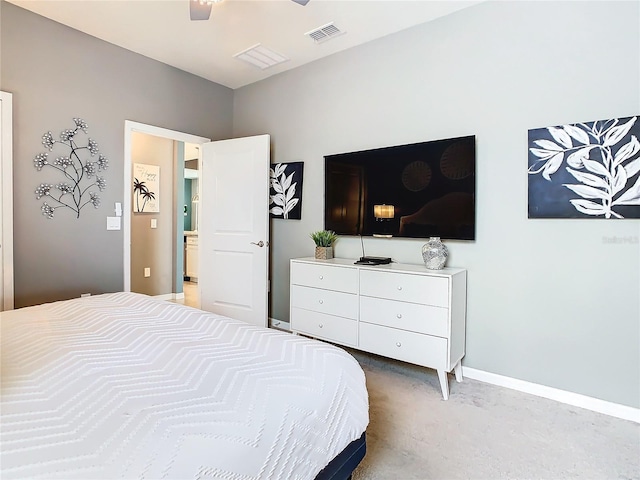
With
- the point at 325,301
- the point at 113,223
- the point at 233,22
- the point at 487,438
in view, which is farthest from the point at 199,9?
the point at 487,438

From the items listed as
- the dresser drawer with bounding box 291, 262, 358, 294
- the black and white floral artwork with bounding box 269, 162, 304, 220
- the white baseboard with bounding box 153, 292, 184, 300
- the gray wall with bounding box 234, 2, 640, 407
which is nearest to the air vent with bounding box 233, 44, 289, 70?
the gray wall with bounding box 234, 2, 640, 407

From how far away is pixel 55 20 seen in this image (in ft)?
9.12

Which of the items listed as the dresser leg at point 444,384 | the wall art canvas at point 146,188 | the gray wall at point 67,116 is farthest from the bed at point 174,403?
the wall art canvas at point 146,188

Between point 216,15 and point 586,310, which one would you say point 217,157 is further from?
point 586,310

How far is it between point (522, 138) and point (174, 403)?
98.5 inches

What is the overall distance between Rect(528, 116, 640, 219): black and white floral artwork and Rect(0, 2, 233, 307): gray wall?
3.35 meters

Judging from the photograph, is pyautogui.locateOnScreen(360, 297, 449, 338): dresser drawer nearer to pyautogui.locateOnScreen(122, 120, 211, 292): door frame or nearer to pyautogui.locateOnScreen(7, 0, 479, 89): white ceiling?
pyautogui.locateOnScreen(7, 0, 479, 89): white ceiling

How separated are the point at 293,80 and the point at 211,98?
3.39 feet

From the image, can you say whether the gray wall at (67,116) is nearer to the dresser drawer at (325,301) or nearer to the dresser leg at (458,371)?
the dresser drawer at (325,301)

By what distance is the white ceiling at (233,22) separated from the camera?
2.53m

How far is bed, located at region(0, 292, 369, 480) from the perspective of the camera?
73 cm

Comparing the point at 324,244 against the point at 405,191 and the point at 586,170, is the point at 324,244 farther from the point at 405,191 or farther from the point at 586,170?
the point at 586,170

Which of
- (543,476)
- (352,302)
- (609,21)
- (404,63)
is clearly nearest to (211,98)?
(404,63)

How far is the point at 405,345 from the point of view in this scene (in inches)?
95.6
